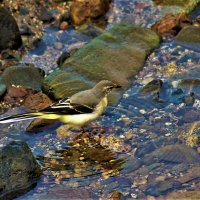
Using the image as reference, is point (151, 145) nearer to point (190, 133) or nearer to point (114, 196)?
point (190, 133)

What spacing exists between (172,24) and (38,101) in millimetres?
4238

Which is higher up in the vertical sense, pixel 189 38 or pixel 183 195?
pixel 189 38

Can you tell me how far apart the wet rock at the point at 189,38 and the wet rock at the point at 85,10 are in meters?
2.47

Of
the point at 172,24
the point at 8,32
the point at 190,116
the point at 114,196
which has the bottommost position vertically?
the point at 114,196

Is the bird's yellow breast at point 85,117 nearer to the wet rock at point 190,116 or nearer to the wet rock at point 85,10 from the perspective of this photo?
the wet rock at point 190,116

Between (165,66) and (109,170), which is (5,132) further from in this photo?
(165,66)

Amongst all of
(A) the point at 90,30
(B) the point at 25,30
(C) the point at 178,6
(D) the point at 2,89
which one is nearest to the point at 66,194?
(D) the point at 2,89

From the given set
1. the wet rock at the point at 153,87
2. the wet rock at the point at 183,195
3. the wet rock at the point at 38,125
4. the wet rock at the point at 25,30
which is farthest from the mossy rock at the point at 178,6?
the wet rock at the point at 183,195

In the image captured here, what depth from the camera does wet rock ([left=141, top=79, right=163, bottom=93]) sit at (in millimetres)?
11477

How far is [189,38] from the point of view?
13219mm

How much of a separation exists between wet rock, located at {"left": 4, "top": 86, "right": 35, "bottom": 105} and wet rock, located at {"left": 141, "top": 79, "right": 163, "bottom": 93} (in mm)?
2216

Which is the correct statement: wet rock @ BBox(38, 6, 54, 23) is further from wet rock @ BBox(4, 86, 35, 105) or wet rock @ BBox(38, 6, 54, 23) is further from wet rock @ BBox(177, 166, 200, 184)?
Result: wet rock @ BBox(177, 166, 200, 184)

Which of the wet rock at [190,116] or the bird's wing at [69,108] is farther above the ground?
the bird's wing at [69,108]

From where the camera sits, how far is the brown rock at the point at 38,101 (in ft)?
37.1
